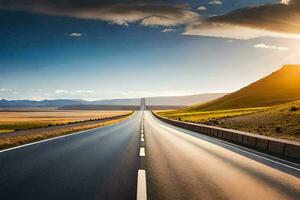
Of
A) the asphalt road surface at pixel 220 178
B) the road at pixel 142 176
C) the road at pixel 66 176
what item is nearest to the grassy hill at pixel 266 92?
the asphalt road surface at pixel 220 178

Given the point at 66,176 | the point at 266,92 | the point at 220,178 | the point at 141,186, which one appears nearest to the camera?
the point at 141,186

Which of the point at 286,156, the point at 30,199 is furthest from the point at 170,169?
the point at 286,156

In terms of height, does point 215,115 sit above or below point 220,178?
above

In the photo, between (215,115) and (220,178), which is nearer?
(220,178)

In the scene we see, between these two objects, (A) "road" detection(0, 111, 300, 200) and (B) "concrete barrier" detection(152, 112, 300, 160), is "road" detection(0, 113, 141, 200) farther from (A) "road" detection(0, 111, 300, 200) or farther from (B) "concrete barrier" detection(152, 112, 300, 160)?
(B) "concrete barrier" detection(152, 112, 300, 160)

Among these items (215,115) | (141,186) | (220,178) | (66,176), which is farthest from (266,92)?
(141,186)

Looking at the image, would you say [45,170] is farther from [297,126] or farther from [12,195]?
[297,126]

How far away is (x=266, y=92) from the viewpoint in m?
150

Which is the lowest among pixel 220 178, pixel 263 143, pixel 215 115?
pixel 220 178

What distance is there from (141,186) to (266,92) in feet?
489

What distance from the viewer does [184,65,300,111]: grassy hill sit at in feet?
434

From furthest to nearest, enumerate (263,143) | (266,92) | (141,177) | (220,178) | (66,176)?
(266,92) → (263,143) → (220,178) → (141,177) → (66,176)

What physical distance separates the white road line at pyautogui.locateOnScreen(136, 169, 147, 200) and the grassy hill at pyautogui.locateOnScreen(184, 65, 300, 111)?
11828 cm

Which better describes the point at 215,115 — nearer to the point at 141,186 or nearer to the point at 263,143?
the point at 263,143
